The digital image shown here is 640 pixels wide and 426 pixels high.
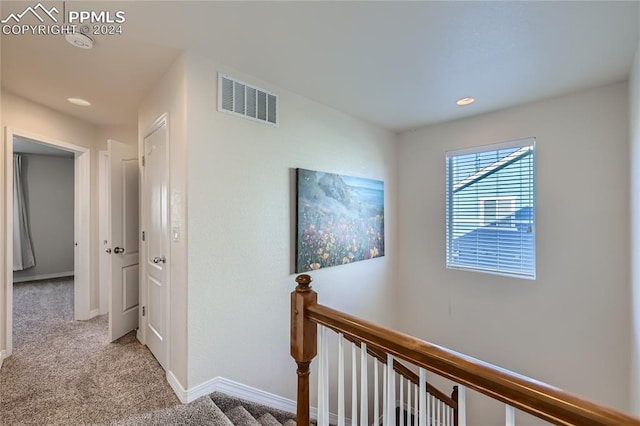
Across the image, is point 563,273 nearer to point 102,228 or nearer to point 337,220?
point 337,220

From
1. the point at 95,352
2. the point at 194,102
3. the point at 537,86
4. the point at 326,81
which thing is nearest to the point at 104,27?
the point at 194,102

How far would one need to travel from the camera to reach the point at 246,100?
2.16m

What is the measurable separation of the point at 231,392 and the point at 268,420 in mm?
326

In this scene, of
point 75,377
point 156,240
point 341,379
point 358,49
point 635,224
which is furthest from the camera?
point 156,240

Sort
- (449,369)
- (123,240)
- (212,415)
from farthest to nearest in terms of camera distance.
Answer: (123,240), (212,415), (449,369)

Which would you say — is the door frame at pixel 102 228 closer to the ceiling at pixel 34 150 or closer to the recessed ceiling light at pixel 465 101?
the ceiling at pixel 34 150

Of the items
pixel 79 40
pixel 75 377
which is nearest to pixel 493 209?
pixel 79 40

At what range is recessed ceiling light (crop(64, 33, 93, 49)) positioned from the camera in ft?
5.47

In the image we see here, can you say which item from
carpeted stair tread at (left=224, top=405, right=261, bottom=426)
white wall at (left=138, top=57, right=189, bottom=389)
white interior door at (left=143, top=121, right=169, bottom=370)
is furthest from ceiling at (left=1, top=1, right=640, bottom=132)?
carpeted stair tread at (left=224, top=405, right=261, bottom=426)

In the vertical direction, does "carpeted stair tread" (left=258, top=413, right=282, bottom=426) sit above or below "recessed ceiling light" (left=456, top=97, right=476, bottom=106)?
below

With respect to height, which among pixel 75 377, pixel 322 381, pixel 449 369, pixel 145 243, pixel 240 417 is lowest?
pixel 240 417

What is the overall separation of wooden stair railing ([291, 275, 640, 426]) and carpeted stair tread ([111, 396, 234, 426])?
1.97 feet

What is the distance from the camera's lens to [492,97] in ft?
8.38
